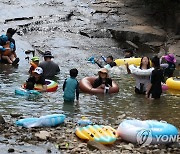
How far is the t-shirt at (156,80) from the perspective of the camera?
11820 millimetres

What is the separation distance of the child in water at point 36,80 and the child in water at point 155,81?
9.16 feet

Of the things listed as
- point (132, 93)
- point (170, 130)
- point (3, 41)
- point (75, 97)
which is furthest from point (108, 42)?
point (170, 130)

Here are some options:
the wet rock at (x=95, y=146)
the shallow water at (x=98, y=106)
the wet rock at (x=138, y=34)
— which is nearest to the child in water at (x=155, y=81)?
the shallow water at (x=98, y=106)

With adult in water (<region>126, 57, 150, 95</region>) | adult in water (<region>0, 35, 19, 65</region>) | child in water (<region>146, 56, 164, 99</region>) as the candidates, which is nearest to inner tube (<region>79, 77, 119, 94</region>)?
adult in water (<region>126, 57, 150, 95</region>)

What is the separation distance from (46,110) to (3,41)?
659 cm

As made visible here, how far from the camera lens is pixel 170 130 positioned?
8133mm

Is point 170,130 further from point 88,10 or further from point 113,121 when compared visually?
point 88,10

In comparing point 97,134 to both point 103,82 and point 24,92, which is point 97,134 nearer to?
point 24,92

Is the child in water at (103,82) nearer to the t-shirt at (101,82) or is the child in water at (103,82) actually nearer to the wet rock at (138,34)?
the t-shirt at (101,82)

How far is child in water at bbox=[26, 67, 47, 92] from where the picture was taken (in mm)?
12148

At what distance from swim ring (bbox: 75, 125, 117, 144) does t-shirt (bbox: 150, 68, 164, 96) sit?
3.74 metres

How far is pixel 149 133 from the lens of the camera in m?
8.05

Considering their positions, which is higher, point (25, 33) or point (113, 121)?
point (25, 33)

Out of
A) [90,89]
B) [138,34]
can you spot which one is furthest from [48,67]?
[138,34]
